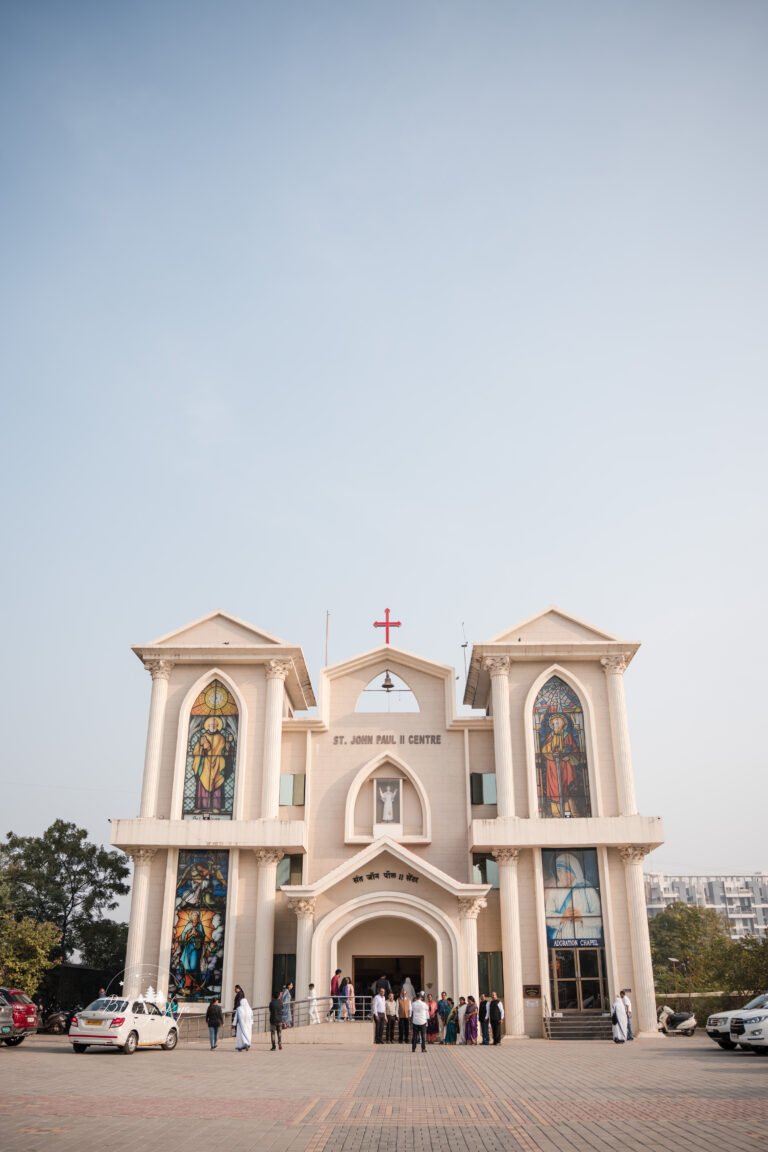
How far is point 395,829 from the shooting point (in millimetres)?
30688

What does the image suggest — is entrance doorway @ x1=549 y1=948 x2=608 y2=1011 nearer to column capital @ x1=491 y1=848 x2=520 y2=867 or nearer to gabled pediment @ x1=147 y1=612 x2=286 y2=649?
column capital @ x1=491 y1=848 x2=520 y2=867

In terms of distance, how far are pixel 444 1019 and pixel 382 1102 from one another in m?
13.8

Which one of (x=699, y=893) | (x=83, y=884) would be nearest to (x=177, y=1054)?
(x=83, y=884)

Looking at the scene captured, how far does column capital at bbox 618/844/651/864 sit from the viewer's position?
28789 mm

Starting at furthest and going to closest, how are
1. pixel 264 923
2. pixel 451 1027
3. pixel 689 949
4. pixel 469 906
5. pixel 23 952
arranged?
pixel 689 949 → pixel 23 952 → pixel 264 923 → pixel 469 906 → pixel 451 1027

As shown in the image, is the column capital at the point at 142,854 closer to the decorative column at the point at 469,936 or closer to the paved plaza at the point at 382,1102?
the paved plaza at the point at 382,1102

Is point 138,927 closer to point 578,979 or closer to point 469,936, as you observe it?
point 469,936

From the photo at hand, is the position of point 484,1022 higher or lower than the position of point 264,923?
lower

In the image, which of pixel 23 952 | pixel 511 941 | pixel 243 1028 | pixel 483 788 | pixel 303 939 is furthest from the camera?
pixel 483 788

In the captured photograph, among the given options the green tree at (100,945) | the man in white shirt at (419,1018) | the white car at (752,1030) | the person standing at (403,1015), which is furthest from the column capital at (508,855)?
the green tree at (100,945)

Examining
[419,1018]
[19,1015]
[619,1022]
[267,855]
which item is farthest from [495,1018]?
[19,1015]

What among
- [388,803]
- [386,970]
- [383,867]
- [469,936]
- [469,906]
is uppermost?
[388,803]

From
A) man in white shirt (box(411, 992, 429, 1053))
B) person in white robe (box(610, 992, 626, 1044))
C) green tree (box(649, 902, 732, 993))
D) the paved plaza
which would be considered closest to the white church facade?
person in white robe (box(610, 992, 626, 1044))

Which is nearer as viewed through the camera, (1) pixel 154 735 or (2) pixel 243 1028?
(2) pixel 243 1028
